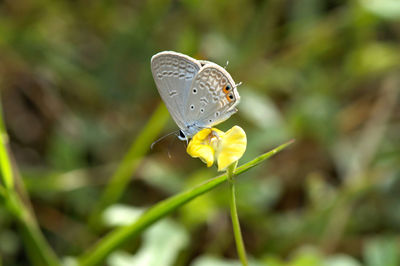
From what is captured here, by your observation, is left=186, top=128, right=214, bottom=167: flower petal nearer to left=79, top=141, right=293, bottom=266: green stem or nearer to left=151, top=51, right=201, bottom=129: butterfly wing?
left=79, top=141, right=293, bottom=266: green stem

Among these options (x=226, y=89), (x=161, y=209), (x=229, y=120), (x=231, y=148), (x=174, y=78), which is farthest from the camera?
(x=229, y=120)

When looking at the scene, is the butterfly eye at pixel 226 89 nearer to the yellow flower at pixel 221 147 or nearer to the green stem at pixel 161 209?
the yellow flower at pixel 221 147

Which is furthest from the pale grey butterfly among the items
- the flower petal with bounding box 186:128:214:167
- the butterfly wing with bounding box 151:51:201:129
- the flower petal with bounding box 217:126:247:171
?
the flower petal with bounding box 217:126:247:171

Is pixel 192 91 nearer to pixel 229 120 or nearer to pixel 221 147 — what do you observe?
pixel 221 147

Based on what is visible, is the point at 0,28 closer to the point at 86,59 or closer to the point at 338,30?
the point at 86,59

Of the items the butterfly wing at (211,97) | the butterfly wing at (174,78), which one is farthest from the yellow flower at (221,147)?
the butterfly wing at (174,78)

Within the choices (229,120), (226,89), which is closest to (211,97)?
(226,89)

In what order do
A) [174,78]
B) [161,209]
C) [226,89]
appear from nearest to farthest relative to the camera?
[161,209]
[226,89]
[174,78]
